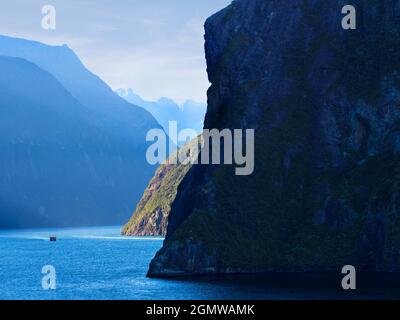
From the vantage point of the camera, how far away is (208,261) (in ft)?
636

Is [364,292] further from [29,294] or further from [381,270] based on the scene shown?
[29,294]

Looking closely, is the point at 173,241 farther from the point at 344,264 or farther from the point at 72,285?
the point at 344,264

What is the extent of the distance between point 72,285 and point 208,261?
35.5m

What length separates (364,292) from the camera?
150 m
